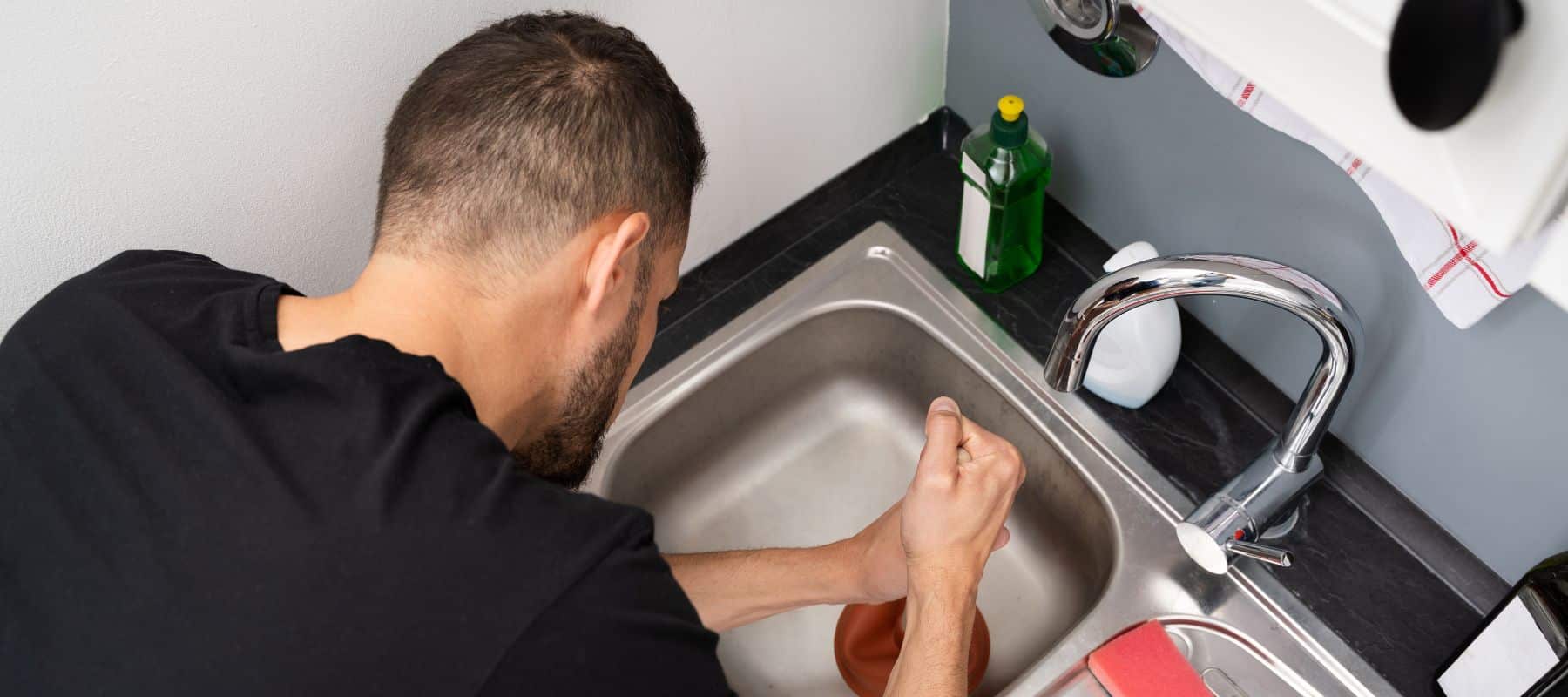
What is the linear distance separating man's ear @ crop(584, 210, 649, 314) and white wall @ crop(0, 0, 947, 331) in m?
0.25

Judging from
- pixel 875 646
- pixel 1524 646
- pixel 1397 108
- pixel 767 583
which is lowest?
pixel 875 646

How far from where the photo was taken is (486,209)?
2.39ft

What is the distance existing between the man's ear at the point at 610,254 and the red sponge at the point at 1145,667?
465 mm

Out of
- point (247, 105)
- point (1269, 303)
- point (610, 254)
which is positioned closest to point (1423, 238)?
point (1269, 303)

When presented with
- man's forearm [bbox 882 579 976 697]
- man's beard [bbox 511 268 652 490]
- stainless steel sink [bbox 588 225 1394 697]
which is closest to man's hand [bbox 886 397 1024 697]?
man's forearm [bbox 882 579 976 697]

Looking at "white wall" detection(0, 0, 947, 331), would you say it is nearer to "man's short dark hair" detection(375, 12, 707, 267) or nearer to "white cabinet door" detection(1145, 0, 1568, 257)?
"man's short dark hair" detection(375, 12, 707, 267)

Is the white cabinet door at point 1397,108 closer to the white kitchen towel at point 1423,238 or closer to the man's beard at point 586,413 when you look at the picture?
the white kitchen towel at point 1423,238

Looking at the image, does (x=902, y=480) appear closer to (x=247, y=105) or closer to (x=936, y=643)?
(x=936, y=643)

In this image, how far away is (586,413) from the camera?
830mm

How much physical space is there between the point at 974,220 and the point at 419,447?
59 centimetres

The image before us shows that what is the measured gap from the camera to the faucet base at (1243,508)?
87 cm

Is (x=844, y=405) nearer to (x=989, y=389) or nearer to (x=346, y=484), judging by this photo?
(x=989, y=389)

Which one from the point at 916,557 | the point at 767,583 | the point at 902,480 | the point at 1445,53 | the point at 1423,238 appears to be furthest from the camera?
the point at 902,480

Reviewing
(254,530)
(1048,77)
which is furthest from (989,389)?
(254,530)
